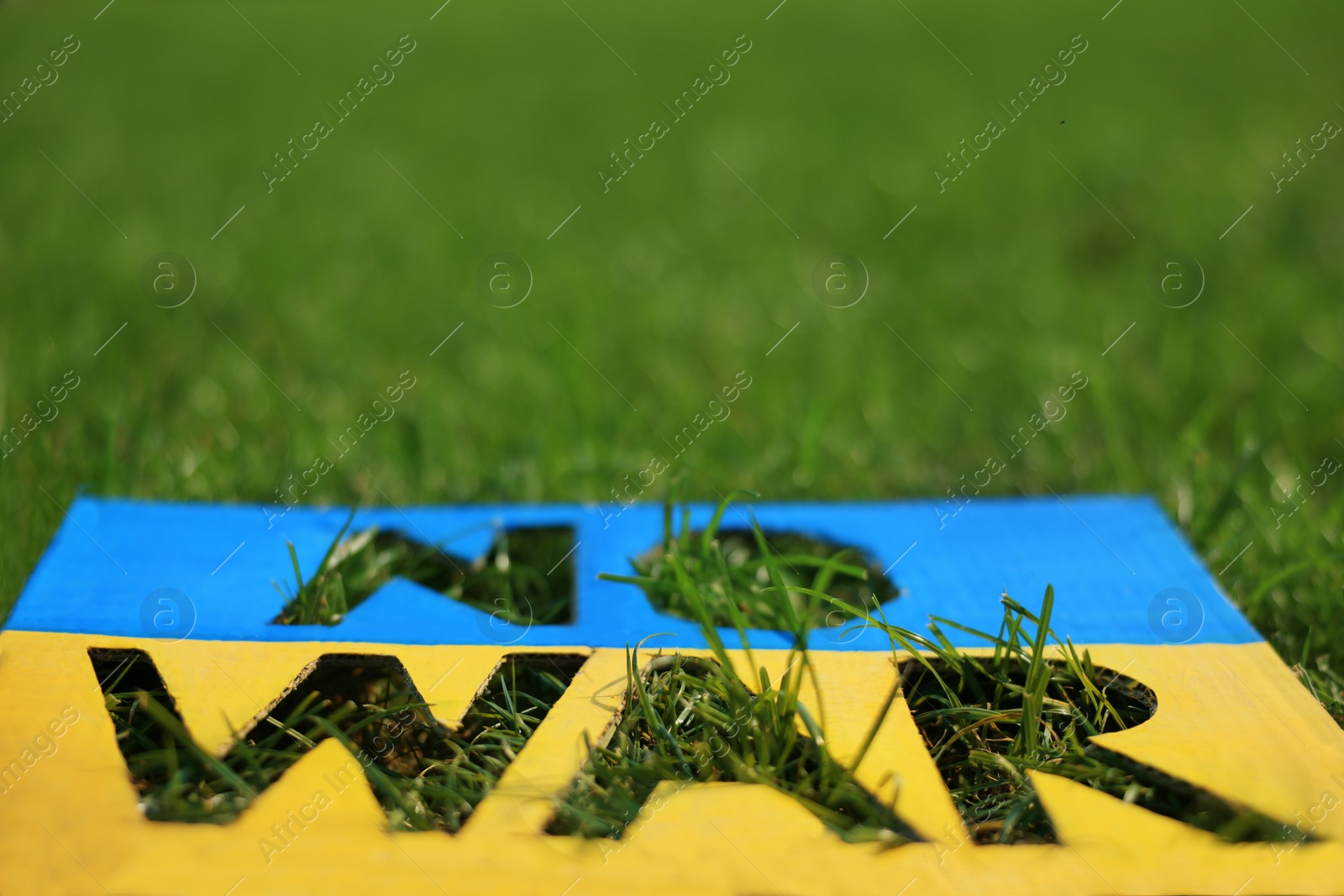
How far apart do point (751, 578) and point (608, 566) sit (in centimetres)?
20

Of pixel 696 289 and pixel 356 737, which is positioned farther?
pixel 696 289

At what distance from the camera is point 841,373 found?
2223 millimetres

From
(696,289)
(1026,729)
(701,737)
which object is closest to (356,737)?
(701,737)

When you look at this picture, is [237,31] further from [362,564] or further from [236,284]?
[362,564]

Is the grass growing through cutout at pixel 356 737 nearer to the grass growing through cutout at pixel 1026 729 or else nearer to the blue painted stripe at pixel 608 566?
the blue painted stripe at pixel 608 566

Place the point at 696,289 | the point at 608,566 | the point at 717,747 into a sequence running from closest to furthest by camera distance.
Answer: the point at 717,747 → the point at 608,566 → the point at 696,289

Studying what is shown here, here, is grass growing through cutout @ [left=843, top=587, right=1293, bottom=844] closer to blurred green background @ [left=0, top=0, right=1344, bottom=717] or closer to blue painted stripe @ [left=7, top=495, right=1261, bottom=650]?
blue painted stripe @ [left=7, top=495, right=1261, bottom=650]

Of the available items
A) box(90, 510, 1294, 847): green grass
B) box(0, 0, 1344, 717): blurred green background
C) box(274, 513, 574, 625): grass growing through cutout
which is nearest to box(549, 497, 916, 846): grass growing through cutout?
box(90, 510, 1294, 847): green grass

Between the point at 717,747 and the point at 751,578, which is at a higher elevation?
the point at 751,578

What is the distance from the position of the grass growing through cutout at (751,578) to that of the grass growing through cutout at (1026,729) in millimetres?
129

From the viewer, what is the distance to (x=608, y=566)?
1.45 m

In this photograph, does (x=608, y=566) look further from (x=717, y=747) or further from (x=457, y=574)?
(x=717, y=747)

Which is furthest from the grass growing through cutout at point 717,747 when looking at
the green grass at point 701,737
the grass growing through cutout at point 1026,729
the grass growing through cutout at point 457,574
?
the grass growing through cutout at point 457,574

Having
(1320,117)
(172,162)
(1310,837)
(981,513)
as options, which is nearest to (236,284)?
(172,162)
